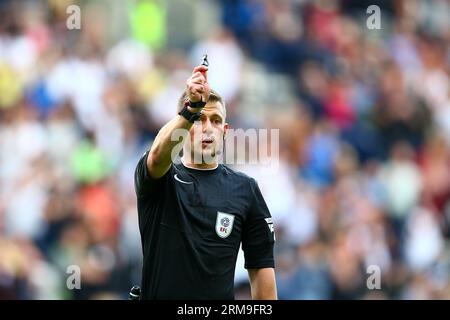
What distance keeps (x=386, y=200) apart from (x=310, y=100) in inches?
60.5

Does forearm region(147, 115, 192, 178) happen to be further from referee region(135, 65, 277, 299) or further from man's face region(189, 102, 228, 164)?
man's face region(189, 102, 228, 164)

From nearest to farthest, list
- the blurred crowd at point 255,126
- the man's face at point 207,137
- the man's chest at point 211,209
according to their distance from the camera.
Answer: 1. the man's chest at point 211,209
2. the man's face at point 207,137
3. the blurred crowd at point 255,126

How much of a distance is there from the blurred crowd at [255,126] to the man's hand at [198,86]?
4.23 metres

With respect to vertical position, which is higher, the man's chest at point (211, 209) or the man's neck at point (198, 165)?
the man's neck at point (198, 165)

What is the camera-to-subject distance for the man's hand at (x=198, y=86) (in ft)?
14.8

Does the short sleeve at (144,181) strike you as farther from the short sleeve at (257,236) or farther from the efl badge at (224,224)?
the short sleeve at (257,236)

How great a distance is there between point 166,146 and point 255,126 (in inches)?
237

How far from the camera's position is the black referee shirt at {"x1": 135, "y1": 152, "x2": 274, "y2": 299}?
469 cm

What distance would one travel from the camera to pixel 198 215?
15.8ft

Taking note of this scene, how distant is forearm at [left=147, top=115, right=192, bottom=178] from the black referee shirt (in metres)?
0.05

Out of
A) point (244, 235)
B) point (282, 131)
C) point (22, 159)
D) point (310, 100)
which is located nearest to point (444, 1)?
point (310, 100)

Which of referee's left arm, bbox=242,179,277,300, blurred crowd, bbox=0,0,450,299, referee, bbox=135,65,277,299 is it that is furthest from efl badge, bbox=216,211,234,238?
blurred crowd, bbox=0,0,450,299

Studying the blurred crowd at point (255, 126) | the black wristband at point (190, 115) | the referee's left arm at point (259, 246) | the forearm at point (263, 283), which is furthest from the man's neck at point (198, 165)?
the blurred crowd at point (255, 126)
